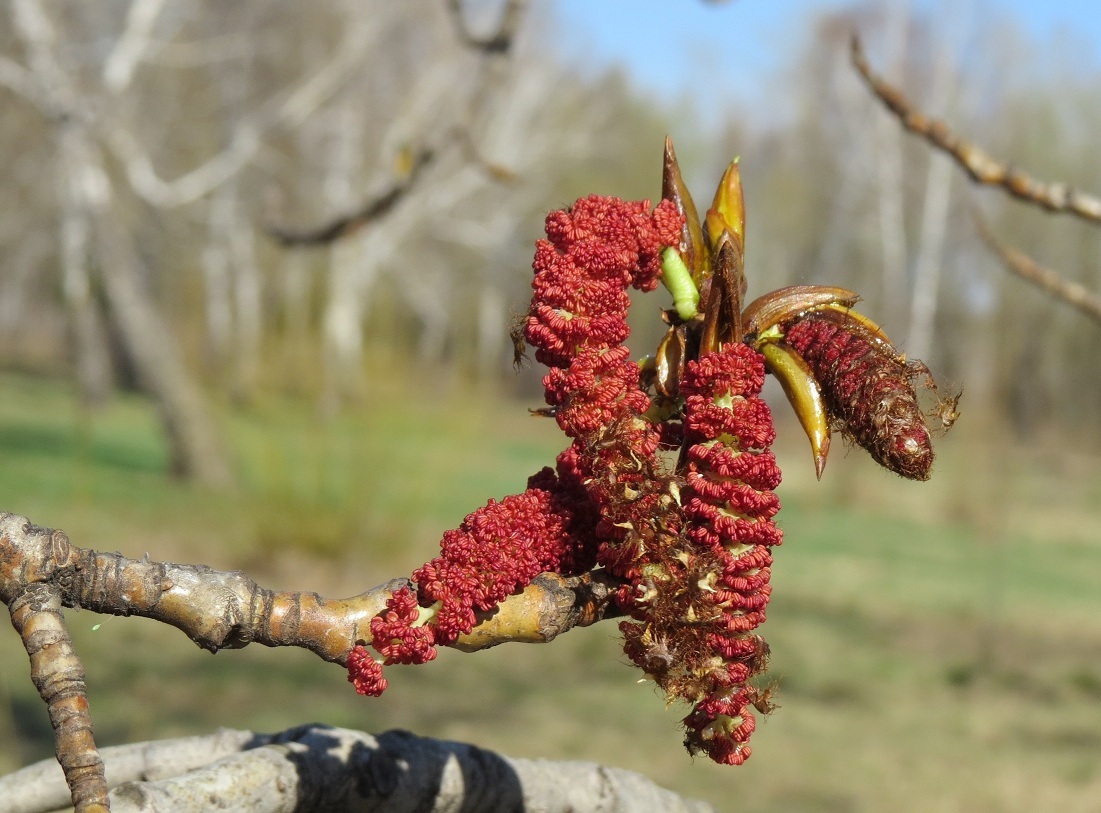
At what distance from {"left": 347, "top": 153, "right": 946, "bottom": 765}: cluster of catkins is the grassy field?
2268mm

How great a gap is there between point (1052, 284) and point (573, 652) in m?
5.02

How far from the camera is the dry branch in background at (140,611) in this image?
931mm

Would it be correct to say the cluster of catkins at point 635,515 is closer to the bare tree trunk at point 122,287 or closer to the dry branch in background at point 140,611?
the dry branch in background at point 140,611

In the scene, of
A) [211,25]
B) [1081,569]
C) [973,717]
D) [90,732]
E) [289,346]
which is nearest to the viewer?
[90,732]

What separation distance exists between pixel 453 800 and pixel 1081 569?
11.0 m

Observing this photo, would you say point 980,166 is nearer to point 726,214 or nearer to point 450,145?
point 726,214

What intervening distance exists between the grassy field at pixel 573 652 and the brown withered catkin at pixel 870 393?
2305mm

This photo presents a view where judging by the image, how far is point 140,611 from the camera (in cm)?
98

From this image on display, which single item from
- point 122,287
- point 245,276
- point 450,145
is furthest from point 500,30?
point 245,276

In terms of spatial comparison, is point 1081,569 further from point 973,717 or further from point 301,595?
point 301,595

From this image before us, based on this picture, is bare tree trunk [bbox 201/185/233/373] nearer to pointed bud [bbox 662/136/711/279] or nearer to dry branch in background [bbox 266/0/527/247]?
dry branch in background [bbox 266/0/527/247]

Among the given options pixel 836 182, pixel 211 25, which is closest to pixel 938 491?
pixel 211 25

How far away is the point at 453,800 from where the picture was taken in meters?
1.38

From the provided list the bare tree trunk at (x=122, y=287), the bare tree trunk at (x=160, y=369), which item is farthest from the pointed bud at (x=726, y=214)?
the bare tree trunk at (x=160, y=369)
